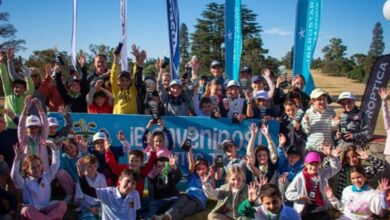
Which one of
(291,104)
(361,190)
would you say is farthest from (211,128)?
(361,190)

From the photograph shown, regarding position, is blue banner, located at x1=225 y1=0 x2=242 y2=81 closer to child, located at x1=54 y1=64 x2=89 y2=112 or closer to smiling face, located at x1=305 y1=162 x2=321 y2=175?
child, located at x1=54 y1=64 x2=89 y2=112

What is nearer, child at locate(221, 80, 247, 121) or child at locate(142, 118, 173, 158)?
child at locate(142, 118, 173, 158)

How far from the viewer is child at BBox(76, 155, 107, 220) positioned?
4.89 meters

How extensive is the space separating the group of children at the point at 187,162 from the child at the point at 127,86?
19 millimetres

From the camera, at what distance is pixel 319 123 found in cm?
565

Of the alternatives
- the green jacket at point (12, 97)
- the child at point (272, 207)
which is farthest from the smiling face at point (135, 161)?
the green jacket at point (12, 97)

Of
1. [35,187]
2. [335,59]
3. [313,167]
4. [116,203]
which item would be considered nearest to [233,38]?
[313,167]

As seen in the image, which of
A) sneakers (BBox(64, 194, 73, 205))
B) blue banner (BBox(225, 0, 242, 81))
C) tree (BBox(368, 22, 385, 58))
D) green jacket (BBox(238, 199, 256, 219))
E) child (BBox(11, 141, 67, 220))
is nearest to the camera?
green jacket (BBox(238, 199, 256, 219))

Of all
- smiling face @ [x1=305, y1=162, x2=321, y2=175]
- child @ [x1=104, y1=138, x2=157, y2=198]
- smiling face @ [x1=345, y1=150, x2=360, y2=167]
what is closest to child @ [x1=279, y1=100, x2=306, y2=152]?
smiling face @ [x1=345, y1=150, x2=360, y2=167]

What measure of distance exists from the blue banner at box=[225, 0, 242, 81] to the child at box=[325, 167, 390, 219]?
6691 millimetres

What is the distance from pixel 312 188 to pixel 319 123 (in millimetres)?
1338

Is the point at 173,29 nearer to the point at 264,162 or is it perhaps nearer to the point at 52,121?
the point at 52,121

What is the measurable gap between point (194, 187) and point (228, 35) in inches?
270

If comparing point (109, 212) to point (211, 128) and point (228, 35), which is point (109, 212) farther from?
point (228, 35)
